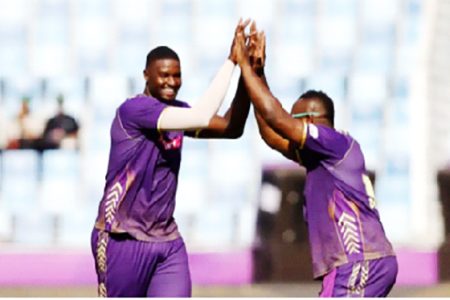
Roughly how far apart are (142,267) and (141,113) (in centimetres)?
78

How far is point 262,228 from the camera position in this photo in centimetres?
1658

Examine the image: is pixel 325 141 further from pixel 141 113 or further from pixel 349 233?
pixel 141 113

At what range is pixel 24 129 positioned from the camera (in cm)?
1734

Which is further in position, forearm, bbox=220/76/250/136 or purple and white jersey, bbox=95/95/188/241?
forearm, bbox=220/76/250/136

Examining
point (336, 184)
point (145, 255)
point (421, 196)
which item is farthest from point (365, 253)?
point (421, 196)

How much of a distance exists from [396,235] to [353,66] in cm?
195

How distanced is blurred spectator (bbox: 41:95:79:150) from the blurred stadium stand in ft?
0.27

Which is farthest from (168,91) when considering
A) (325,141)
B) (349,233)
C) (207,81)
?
(207,81)

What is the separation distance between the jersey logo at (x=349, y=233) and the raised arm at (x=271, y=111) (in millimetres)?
440

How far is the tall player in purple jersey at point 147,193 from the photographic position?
7.52 metres

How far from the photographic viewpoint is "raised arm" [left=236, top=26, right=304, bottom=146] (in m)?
7.21

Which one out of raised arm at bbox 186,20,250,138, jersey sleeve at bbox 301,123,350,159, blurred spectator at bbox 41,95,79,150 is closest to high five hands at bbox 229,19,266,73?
raised arm at bbox 186,20,250,138

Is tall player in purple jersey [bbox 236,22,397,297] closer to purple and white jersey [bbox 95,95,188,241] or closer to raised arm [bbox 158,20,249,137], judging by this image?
raised arm [bbox 158,20,249,137]

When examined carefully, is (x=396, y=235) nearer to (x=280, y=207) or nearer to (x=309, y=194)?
(x=280, y=207)
